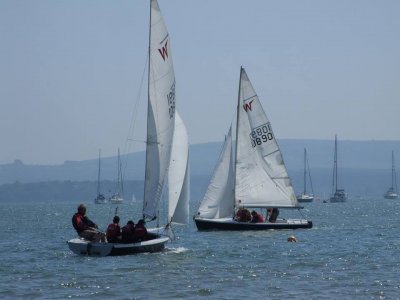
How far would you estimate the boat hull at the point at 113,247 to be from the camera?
35.7 meters

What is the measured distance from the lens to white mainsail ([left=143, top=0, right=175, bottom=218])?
36750mm

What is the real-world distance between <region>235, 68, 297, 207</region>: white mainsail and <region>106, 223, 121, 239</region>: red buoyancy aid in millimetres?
17565

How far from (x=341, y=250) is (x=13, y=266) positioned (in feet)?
43.8

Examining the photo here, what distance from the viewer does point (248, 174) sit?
53594 mm

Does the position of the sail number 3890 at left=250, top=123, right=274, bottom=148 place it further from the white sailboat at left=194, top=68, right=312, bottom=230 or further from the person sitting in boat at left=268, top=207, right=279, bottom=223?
the person sitting in boat at left=268, top=207, right=279, bottom=223

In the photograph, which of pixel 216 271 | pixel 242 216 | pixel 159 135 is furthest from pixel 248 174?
pixel 216 271

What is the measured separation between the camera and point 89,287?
28.8 meters

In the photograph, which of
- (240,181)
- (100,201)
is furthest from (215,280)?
(100,201)

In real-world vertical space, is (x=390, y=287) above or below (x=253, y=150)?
below

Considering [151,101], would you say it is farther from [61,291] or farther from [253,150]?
[253,150]

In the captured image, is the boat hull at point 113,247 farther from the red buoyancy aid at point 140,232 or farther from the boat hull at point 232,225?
the boat hull at point 232,225

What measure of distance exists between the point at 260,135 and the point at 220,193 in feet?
12.7

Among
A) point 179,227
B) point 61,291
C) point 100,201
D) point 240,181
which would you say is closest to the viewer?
point 61,291

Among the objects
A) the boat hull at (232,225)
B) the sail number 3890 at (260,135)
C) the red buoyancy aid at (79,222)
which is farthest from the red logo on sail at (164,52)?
the sail number 3890 at (260,135)
